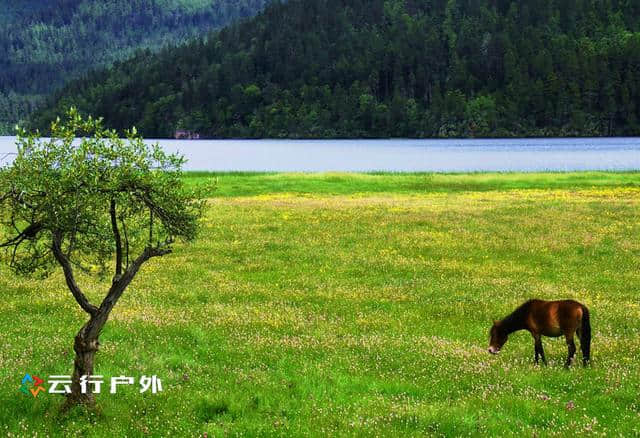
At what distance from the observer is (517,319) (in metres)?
14.7

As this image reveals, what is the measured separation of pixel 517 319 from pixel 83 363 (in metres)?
9.37

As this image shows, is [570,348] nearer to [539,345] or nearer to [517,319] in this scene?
[539,345]

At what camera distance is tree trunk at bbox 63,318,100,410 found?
39.5 ft

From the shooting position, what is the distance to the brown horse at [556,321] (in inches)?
542

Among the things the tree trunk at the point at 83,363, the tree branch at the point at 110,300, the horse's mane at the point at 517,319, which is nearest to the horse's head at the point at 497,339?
A: the horse's mane at the point at 517,319

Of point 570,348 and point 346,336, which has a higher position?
point 570,348

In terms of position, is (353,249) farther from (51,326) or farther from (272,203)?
(272,203)

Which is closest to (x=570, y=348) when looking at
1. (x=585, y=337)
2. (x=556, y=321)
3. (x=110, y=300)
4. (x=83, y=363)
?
(x=585, y=337)

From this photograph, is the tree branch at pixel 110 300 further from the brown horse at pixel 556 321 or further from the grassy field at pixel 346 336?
the brown horse at pixel 556 321

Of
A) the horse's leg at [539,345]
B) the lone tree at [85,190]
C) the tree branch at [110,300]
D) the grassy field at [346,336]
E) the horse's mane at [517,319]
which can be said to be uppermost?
the lone tree at [85,190]

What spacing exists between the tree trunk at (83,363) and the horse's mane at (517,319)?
9.04 m

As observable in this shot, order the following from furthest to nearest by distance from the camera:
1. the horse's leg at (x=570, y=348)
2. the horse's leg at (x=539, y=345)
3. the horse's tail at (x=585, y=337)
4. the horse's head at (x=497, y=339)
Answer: the horse's head at (x=497, y=339) → the horse's leg at (x=539, y=345) → the horse's leg at (x=570, y=348) → the horse's tail at (x=585, y=337)

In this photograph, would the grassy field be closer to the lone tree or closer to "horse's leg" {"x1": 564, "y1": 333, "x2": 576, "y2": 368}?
"horse's leg" {"x1": 564, "y1": 333, "x2": 576, "y2": 368}

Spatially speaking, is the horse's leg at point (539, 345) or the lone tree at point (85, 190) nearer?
the lone tree at point (85, 190)
